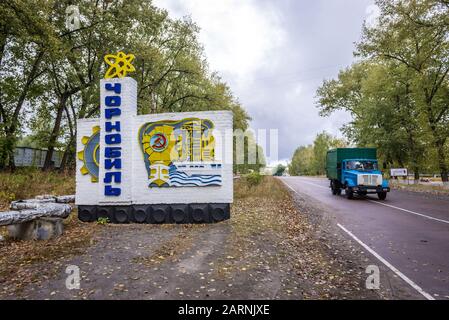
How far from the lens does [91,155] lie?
11.4m

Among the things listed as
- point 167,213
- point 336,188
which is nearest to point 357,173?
point 336,188

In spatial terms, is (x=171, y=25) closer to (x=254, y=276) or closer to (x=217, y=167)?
(x=217, y=167)

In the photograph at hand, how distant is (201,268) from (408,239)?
630cm

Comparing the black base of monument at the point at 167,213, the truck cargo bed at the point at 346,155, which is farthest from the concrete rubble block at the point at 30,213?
the truck cargo bed at the point at 346,155

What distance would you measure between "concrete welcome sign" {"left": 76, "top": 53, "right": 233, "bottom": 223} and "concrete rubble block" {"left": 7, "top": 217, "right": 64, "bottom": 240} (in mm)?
2406

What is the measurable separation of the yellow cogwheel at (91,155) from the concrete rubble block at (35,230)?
2.90 m

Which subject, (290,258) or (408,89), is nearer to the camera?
(290,258)

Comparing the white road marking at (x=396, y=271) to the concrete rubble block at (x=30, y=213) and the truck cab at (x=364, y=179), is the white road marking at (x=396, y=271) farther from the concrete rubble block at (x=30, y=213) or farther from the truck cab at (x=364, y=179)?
the truck cab at (x=364, y=179)

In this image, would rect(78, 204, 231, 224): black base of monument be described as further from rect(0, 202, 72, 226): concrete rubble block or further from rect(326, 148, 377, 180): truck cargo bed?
rect(326, 148, 377, 180): truck cargo bed

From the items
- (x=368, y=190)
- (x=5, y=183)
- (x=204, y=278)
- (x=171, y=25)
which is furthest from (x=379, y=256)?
(x=171, y=25)

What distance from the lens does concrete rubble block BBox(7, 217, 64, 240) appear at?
8.47 m

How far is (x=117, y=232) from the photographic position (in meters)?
9.35

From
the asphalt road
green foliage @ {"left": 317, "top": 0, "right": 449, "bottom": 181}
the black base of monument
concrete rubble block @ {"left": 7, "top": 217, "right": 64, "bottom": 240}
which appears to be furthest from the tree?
concrete rubble block @ {"left": 7, "top": 217, "right": 64, "bottom": 240}

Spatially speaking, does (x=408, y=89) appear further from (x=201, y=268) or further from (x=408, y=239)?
(x=201, y=268)
